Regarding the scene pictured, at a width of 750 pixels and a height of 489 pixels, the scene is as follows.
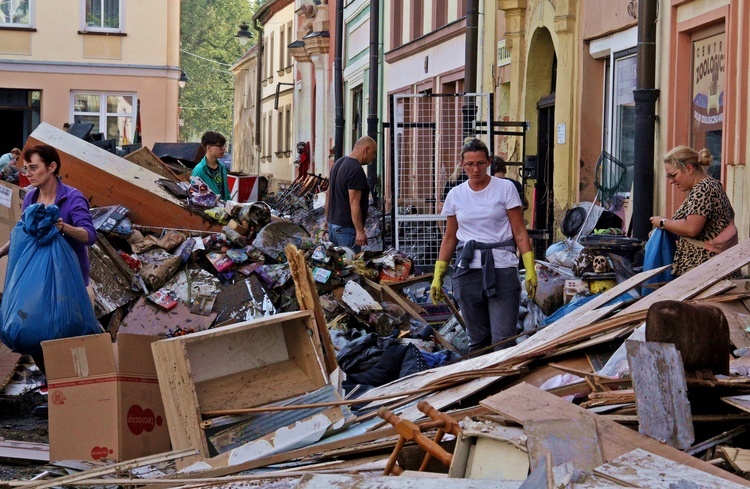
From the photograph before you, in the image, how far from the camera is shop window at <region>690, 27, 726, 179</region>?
10.5m

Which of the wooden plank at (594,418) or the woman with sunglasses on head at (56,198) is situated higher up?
the woman with sunglasses on head at (56,198)

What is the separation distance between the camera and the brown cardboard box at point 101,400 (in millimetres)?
6238

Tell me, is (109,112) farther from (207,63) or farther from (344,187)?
(207,63)

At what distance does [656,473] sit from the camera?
368 cm

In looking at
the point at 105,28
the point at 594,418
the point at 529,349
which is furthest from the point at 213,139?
the point at 105,28

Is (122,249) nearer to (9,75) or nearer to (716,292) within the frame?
(716,292)

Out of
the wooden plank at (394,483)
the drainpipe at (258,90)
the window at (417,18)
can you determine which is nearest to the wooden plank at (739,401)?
the wooden plank at (394,483)

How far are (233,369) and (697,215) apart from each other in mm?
3067

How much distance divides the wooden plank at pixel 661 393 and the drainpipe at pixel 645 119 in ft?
21.4

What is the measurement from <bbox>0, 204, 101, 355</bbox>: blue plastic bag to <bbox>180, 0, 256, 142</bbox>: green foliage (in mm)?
64599

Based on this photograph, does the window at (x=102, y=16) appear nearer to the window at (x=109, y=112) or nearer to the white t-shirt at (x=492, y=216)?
the window at (x=109, y=112)

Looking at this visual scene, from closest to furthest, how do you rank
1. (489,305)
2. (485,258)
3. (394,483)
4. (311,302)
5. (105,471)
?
(394,483) → (105,471) → (311,302) → (485,258) → (489,305)

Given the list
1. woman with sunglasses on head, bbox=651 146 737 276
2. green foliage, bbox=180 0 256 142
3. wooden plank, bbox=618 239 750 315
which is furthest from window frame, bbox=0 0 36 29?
green foliage, bbox=180 0 256 142

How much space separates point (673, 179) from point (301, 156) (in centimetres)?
2636
